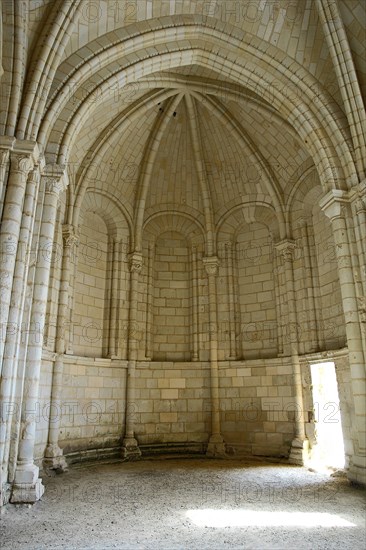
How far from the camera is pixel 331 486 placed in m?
7.41

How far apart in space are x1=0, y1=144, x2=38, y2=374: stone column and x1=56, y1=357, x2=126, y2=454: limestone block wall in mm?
4053

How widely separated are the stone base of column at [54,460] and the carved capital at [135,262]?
489 cm

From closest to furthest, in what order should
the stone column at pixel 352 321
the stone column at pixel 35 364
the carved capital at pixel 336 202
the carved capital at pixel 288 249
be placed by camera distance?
the stone column at pixel 35 364 → the stone column at pixel 352 321 → the carved capital at pixel 336 202 → the carved capital at pixel 288 249

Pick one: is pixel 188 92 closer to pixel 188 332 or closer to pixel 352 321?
pixel 188 332

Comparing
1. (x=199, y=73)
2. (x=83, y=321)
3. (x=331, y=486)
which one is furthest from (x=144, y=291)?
(x=331, y=486)

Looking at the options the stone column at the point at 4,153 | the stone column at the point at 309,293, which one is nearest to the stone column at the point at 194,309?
the stone column at the point at 309,293

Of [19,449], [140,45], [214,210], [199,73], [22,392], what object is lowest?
[19,449]

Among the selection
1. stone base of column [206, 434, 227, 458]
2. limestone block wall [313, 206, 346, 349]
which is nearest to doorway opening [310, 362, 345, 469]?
limestone block wall [313, 206, 346, 349]

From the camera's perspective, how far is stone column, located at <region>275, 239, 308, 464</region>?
32.3 ft

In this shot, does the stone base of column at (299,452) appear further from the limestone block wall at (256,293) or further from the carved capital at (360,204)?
the carved capital at (360,204)

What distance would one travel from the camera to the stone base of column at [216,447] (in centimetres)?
1078

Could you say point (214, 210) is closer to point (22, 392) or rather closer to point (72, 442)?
point (72, 442)

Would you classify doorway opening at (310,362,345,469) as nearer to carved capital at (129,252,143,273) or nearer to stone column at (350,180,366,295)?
stone column at (350,180,366,295)

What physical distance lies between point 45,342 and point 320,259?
6.66m
